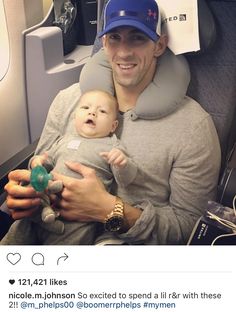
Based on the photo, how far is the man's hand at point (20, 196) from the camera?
2.55 ft

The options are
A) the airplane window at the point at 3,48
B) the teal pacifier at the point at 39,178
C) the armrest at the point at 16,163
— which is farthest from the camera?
the airplane window at the point at 3,48

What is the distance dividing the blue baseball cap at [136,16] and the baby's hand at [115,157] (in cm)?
25

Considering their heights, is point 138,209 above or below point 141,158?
below

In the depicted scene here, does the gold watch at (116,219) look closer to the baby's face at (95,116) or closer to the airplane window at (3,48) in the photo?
the baby's face at (95,116)

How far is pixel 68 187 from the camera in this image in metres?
0.80

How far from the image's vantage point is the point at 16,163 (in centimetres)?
90

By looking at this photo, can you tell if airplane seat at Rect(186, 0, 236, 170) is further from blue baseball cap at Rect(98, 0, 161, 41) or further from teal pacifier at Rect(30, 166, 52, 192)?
teal pacifier at Rect(30, 166, 52, 192)

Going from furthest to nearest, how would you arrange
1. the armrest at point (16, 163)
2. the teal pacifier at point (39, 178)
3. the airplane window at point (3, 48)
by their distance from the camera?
the airplane window at point (3, 48) → the armrest at point (16, 163) → the teal pacifier at point (39, 178)
